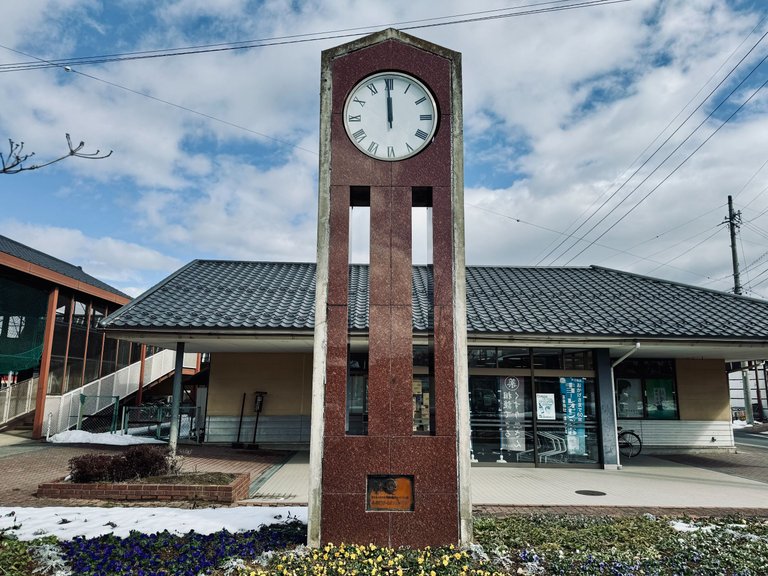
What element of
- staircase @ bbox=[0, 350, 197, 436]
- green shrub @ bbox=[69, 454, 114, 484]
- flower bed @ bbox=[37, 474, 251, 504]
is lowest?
flower bed @ bbox=[37, 474, 251, 504]

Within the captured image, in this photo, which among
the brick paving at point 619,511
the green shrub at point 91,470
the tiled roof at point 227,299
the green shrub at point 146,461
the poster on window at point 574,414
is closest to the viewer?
the brick paving at point 619,511

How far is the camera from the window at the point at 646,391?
14125 millimetres

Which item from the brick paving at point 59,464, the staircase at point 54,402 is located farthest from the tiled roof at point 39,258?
the brick paving at point 59,464

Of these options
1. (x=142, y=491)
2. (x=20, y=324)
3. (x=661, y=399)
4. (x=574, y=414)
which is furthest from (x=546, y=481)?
(x=20, y=324)

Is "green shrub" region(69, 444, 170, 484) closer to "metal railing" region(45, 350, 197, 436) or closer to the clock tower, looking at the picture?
the clock tower

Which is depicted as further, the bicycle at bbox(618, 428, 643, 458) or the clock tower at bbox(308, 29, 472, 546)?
the bicycle at bbox(618, 428, 643, 458)

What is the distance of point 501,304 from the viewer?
1345 cm

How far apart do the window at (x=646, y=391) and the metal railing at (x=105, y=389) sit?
1539 cm

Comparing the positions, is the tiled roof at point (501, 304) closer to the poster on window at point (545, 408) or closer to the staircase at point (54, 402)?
the poster on window at point (545, 408)

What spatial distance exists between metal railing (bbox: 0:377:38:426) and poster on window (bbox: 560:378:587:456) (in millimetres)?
15177

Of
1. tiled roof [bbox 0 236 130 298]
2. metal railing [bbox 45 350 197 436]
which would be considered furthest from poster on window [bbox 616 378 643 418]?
tiled roof [bbox 0 236 130 298]

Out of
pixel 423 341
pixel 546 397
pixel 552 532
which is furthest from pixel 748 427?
pixel 552 532

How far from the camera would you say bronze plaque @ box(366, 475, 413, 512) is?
509 centimetres

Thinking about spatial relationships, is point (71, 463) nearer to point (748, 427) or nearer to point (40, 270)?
point (40, 270)
